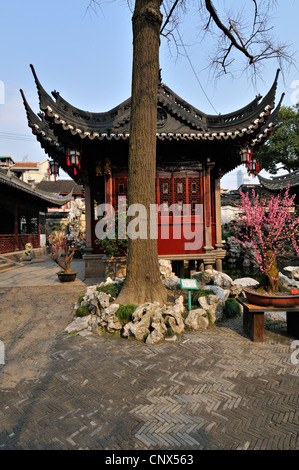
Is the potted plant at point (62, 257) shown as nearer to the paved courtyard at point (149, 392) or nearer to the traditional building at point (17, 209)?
the paved courtyard at point (149, 392)

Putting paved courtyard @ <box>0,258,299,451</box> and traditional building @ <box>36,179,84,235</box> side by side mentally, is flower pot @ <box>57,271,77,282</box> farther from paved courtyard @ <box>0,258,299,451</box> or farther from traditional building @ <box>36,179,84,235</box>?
traditional building @ <box>36,179,84,235</box>

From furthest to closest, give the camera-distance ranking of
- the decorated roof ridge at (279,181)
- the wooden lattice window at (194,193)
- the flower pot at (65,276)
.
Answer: the decorated roof ridge at (279,181), the wooden lattice window at (194,193), the flower pot at (65,276)

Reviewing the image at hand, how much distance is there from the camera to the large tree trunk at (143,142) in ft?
16.2

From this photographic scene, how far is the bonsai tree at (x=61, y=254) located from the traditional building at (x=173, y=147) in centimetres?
91

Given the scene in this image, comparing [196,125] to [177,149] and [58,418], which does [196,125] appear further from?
[58,418]

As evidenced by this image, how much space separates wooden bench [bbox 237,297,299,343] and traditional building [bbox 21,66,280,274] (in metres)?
4.28

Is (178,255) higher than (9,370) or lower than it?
higher

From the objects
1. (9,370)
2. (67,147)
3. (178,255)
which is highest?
(67,147)

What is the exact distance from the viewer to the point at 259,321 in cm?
403

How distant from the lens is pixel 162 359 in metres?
3.48

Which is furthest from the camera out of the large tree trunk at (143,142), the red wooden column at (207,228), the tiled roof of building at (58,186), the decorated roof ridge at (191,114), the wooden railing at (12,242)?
the tiled roof of building at (58,186)

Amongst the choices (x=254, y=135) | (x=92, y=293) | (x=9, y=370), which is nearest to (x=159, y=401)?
(x=9, y=370)
